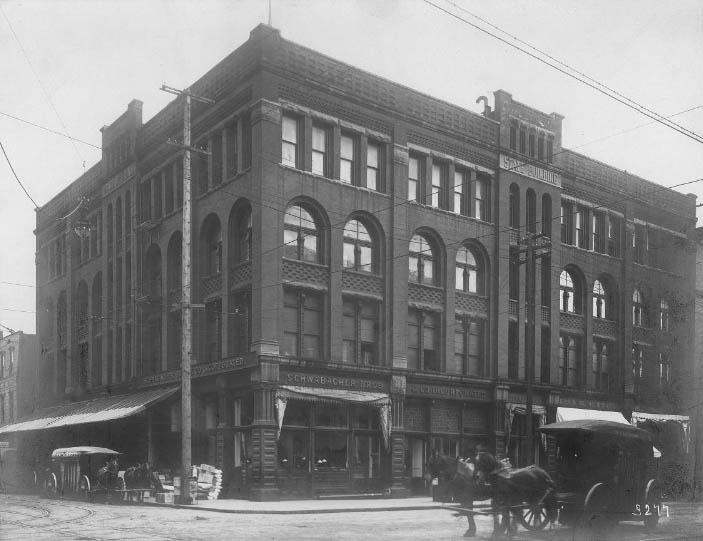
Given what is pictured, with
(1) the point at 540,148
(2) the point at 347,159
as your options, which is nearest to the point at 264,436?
(2) the point at 347,159

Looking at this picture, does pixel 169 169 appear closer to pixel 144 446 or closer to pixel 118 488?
pixel 144 446

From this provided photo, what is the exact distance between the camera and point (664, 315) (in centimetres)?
4700

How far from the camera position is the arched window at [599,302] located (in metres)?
43.6

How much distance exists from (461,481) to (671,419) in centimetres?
2976

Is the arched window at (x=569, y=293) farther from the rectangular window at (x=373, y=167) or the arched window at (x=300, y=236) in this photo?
the arched window at (x=300, y=236)

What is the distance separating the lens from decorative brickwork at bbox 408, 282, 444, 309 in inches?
1380

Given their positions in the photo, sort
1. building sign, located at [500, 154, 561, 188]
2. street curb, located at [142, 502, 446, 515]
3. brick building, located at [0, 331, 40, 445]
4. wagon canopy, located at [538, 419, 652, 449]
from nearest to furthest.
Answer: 1. wagon canopy, located at [538, 419, 652, 449]
2. street curb, located at [142, 502, 446, 515]
3. building sign, located at [500, 154, 561, 188]
4. brick building, located at [0, 331, 40, 445]

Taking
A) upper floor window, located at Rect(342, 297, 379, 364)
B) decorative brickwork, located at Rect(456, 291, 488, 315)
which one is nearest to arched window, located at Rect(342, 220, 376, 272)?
upper floor window, located at Rect(342, 297, 379, 364)

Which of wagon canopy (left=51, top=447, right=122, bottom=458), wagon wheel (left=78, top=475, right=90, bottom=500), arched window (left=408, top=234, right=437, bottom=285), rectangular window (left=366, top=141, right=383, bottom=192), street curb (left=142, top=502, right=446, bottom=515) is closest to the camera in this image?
street curb (left=142, top=502, right=446, bottom=515)

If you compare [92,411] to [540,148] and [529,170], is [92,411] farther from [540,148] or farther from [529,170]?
[540,148]

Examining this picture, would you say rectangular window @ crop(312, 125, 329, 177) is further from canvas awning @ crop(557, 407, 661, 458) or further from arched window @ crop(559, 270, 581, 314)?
canvas awning @ crop(557, 407, 661, 458)

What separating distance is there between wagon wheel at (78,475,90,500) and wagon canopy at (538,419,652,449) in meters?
18.4

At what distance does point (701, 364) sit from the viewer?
46500 millimetres

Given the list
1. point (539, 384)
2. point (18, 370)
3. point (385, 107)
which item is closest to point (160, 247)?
point (385, 107)
